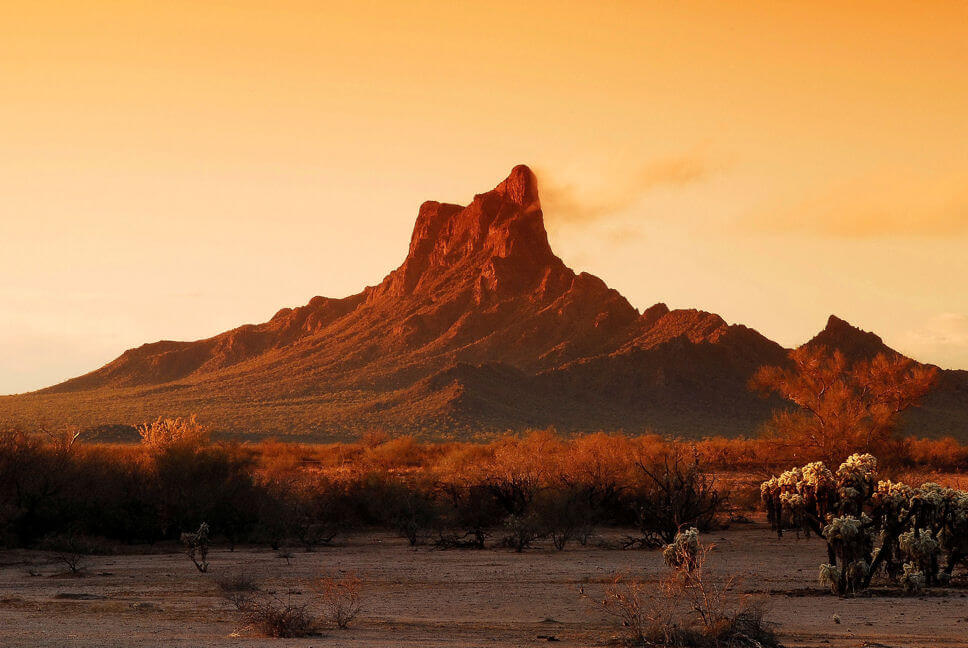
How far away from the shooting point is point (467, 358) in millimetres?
109812

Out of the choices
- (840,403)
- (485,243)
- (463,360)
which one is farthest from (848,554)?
(485,243)

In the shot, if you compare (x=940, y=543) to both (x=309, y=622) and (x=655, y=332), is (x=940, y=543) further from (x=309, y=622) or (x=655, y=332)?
(x=655, y=332)

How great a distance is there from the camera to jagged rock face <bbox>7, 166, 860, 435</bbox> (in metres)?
91.7

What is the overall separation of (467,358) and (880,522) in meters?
93.2

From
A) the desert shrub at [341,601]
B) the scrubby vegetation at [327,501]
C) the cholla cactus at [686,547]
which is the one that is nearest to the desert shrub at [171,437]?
the scrubby vegetation at [327,501]

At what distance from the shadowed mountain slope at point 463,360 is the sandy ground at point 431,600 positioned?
60076 millimetres

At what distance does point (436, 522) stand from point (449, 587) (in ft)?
28.2

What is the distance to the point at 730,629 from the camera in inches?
450

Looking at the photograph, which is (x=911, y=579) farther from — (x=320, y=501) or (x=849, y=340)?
(x=849, y=340)

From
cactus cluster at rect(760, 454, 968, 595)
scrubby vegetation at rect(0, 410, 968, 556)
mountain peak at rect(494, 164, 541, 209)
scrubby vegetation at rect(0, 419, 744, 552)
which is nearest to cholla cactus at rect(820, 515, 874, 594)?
cactus cluster at rect(760, 454, 968, 595)

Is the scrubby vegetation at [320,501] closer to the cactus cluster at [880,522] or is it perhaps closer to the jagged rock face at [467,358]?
the cactus cluster at [880,522]

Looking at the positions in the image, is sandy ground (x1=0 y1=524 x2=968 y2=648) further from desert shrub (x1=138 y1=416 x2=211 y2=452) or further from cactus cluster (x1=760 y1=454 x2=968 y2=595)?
desert shrub (x1=138 y1=416 x2=211 y2=452)

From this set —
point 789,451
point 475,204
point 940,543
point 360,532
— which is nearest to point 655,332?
point 475,204

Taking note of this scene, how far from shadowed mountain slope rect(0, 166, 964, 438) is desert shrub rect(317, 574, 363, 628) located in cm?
6546
